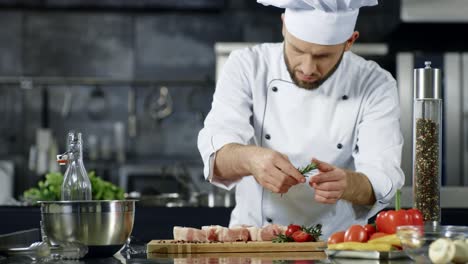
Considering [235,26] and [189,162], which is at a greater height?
[235,26]

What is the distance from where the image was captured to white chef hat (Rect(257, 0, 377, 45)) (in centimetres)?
288

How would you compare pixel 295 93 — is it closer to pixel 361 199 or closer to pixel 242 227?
pixel 361 199

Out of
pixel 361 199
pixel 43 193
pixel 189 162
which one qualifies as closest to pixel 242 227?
pixel 361 199

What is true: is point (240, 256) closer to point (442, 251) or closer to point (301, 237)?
point (301, 237)

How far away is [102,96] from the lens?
703 cm

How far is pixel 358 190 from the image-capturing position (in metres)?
2.75

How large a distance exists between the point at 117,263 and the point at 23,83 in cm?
510

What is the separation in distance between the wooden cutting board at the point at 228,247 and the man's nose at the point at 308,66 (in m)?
0.71

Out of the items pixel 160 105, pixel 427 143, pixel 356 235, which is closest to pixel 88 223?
pixel 356 235

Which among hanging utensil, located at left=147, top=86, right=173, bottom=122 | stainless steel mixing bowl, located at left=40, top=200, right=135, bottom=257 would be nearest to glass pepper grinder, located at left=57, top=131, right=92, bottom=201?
stainless steel mixing bowl, located at left=40, top=200, right=135, bottom=257

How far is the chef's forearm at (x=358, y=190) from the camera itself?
268 centimetres

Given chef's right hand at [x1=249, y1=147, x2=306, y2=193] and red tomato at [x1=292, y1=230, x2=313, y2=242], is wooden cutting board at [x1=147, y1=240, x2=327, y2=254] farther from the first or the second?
chef's right hand at [x1=249, y1=147, x2=306, y2=193]

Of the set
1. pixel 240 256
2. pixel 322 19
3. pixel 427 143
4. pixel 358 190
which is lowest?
pixel 240 256

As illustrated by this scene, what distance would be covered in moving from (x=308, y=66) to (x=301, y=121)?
335mm
